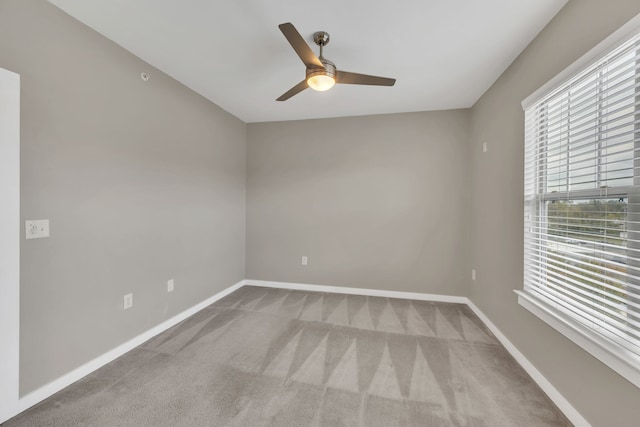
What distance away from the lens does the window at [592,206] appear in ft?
4.00

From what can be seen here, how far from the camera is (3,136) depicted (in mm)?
1425

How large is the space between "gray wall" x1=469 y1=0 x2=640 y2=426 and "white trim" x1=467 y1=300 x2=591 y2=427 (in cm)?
4

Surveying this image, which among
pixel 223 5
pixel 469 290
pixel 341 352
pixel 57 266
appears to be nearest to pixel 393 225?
pixel 469 290

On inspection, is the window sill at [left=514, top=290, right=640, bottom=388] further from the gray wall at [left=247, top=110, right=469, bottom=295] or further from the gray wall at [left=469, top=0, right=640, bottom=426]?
the gray wall at [left=247, top=110, right=469, bottom=295]

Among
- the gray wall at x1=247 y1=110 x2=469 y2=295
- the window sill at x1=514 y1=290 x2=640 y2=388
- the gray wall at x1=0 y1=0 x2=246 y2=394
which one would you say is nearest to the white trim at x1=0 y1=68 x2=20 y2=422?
the gray wall at x1=0 y1=0 x2=246 y2=394

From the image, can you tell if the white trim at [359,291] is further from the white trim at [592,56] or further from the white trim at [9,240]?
the white trim at [9,240]

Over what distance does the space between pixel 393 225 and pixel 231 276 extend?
7.98 feet

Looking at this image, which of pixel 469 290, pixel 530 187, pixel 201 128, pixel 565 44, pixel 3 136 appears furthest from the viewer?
pixel 469 290

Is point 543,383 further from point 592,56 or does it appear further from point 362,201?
point 362,201

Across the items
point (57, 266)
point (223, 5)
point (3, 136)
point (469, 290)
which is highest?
point (223, 5)

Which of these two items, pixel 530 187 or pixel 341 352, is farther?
pixel 341 352

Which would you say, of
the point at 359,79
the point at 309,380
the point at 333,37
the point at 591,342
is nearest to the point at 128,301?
the point at 309,380

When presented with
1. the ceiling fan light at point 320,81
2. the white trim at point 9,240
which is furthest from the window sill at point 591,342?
the white trim at point 9,240

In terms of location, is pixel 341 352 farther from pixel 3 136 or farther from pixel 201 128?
pixel 201 128
